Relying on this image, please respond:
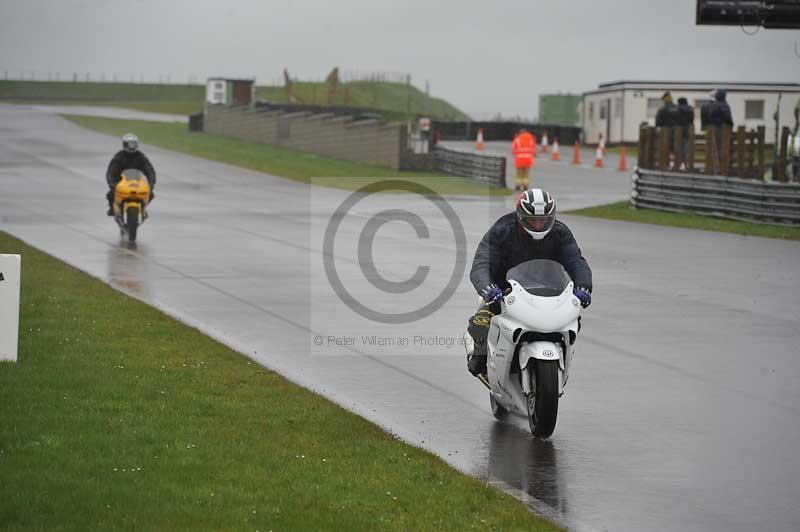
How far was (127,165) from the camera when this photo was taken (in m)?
25.4

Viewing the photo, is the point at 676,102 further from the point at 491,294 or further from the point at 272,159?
the point at 491,294

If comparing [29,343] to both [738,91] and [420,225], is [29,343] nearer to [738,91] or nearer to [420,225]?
[420,225]

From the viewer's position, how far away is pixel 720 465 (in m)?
8.89

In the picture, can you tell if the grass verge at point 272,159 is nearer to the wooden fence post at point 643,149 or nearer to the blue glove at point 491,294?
the wooden fence post at point 643,149

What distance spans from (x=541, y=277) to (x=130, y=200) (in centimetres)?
1636

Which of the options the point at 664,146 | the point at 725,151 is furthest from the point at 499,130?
the point at 725,151

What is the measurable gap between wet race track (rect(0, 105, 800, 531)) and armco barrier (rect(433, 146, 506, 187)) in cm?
1109

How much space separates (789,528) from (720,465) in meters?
1.47

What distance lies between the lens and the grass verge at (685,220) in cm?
2814

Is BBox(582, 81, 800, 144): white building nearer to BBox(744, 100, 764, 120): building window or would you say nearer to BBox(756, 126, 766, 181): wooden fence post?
BBox(744, 100, 764, 120): building window

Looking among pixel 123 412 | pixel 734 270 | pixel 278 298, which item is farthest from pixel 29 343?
pixel 734 270

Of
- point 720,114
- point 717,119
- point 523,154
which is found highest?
point 720,114

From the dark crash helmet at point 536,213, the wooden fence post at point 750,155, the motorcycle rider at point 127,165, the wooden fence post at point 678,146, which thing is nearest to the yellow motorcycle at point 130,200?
the motorcycle rider at point 127,165

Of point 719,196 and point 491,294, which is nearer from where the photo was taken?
point 491,294
